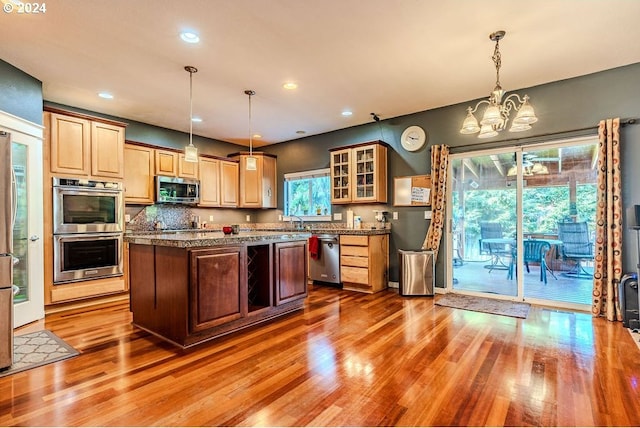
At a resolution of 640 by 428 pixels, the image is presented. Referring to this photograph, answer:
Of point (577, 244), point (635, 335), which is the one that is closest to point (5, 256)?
point (635, 335)

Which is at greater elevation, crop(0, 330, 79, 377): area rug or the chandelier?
the chandelier

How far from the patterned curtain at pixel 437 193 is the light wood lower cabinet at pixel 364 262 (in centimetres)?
71

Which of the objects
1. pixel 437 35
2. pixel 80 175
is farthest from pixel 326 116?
pixel 80 175

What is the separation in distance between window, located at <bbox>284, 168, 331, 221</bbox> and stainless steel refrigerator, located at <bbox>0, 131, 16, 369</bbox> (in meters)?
4.37

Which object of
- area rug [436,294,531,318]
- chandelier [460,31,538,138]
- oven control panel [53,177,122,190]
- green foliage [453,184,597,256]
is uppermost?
chandelier [460,31,538,138]

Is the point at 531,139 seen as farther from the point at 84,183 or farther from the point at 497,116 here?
the point at 84,183

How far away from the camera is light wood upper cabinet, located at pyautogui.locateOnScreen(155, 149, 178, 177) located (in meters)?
5.20

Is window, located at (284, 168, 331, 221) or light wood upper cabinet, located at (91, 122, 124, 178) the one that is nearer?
light wood upper cabinet, located at (91, 122, 124, 178)

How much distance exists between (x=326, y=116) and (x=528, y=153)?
2839 mm

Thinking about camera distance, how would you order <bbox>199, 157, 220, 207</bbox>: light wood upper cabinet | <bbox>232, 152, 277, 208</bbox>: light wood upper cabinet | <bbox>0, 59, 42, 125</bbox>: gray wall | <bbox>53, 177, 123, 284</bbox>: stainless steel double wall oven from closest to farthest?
<bbox>0, 59, 42, 125</bbox>: gray wall → <bbox>53, 177, 123, 284</bbox>: stainless steel double wall oven → <bbox>199, 157, 220, 207</bbox>: light wood upper cabinet → <bbox>232, 152, 277, 208</bbox>: light wood upper cabinet

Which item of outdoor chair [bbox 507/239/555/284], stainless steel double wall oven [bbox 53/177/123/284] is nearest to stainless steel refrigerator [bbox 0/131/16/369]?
stainless steel double wall oven [bbox 53/177/123/284]

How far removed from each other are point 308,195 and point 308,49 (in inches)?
138

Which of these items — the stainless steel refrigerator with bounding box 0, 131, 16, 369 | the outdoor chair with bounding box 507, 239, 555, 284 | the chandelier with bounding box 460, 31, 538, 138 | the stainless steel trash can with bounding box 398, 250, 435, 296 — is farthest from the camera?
the stainless steel trash can with bounding box 398, 250, 435, 296

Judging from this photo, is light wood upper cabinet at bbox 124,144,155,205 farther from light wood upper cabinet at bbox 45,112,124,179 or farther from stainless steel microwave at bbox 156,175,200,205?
light wood upper cabinet at bbox 45,112,124,179
